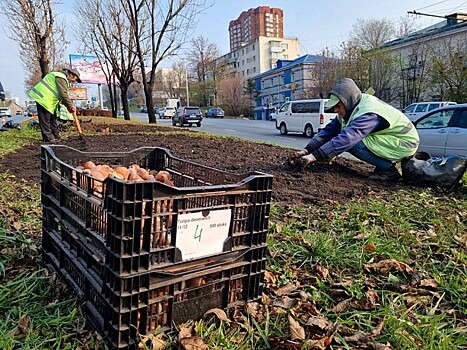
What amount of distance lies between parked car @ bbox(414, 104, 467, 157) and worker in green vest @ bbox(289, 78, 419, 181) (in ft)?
12.9

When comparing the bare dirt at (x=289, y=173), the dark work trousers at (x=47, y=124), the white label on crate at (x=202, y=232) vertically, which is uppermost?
the dark work trousers at (x=47, y=124)

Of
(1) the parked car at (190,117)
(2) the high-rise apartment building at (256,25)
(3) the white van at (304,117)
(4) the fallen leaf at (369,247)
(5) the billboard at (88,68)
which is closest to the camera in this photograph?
(4) the fallen leaf at (369,247)

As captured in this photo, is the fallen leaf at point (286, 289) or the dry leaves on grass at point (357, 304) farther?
the fallen leaf at point (286, 289)

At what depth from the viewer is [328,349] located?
5.37ft

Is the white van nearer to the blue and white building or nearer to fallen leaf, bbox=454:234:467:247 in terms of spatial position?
fallen leaf, bbox=454:234:467:247

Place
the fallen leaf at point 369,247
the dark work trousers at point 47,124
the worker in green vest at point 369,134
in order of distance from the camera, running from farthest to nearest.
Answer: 1. the dark work trousers at point 47,124
2. the worker in green vest at point 369,134
3. the fallen leaf at point 369,247

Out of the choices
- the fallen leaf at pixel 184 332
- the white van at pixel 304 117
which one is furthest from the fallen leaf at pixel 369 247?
the white van at pixel 304 117

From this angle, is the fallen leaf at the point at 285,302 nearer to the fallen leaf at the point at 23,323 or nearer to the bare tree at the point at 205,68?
the fallen leaf at the point at 23,323

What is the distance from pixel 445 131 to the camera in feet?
27.6

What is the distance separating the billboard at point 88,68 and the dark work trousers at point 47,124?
21911mm

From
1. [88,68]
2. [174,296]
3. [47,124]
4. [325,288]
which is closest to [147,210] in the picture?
[174,296]

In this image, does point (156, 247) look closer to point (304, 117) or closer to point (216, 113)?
point (304, 117)

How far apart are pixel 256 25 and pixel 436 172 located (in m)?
104

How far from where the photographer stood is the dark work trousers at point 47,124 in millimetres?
8647
